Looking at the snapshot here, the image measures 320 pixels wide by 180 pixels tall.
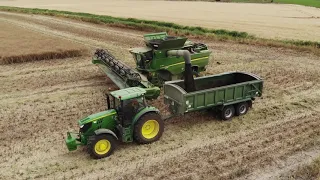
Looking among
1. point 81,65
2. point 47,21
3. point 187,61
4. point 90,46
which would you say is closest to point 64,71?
point 81,65

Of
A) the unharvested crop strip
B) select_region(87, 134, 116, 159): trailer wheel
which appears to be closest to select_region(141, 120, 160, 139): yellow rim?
select_region(87, 134, 116, 159): trailer wheel

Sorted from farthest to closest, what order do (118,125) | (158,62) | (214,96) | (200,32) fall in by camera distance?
(200,32), (158,62), (214,96), (118,125)

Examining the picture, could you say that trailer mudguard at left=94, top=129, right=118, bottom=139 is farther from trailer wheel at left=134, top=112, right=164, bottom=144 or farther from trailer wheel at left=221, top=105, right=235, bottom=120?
trailer wheel at left=221, top=105, right=235, bottom=120

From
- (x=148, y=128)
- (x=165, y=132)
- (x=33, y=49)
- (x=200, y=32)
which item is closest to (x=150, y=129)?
(x=148, y=128)

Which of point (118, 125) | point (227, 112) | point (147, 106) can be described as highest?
point (147, 106)

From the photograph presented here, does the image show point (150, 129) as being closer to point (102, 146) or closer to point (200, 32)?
point (102, 146)

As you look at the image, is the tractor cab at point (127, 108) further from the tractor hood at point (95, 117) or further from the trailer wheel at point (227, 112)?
the trailer wheel at point (227, 112)

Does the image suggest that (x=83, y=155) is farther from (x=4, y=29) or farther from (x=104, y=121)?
(x=4, y=29)

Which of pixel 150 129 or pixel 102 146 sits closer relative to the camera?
pixel 102 146
